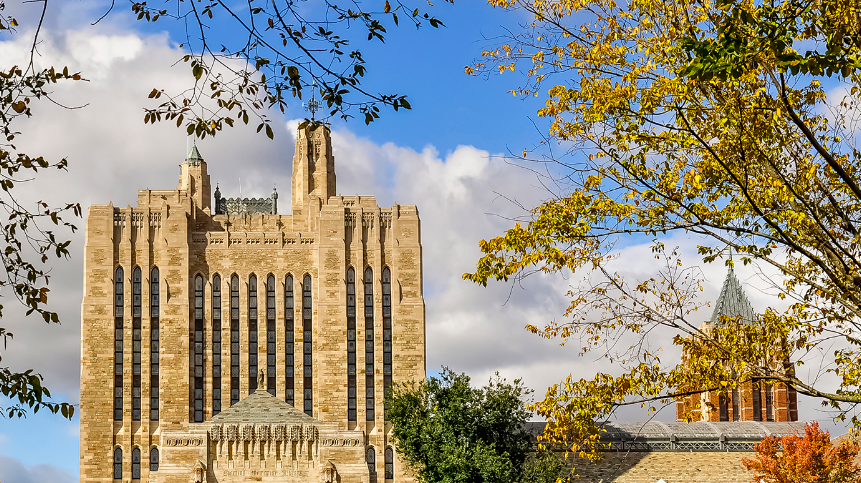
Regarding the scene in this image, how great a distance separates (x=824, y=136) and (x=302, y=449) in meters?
34.3

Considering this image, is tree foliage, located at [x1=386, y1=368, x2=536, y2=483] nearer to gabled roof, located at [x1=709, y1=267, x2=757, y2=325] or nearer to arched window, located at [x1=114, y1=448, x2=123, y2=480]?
arched window, located at [x1=114, y1=448, x2=123, y2=480]

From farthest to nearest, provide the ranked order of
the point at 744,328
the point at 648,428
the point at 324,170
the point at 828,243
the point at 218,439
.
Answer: the point at 324,170 → the point at 648,428 → the point at 218,439 → the point at 744,328 → the point at 828,243

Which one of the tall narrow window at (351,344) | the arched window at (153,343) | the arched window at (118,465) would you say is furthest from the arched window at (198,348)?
the tall narrow window at (351,344)

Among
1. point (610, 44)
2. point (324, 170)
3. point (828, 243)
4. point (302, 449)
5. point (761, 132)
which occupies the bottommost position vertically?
point (302, 449)

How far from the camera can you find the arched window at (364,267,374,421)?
69.6 m

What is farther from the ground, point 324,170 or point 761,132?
point 324,170

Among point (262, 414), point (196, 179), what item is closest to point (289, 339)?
point (196, 179)

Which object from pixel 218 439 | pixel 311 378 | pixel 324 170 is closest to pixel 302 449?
pixel 218 439

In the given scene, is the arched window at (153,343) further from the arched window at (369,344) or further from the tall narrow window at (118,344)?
the arched window at (369,344)

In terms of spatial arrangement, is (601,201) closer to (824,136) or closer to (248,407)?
(824,136)

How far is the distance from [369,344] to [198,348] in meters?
10.9

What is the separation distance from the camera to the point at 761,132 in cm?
1535

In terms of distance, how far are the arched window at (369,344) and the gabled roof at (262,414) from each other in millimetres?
19857

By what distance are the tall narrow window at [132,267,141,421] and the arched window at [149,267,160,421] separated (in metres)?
0.74
